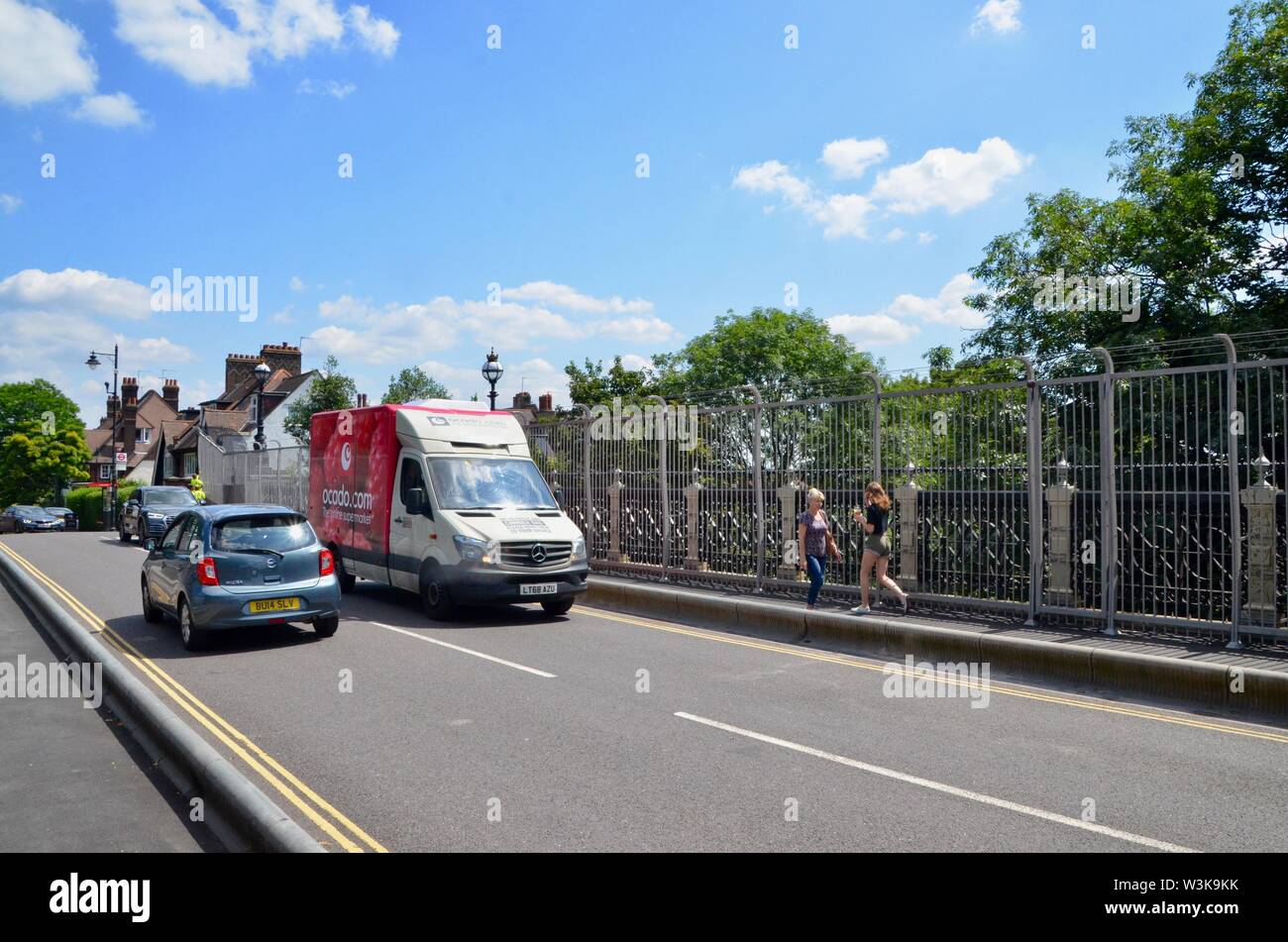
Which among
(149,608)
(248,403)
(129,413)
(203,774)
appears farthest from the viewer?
(129,413)

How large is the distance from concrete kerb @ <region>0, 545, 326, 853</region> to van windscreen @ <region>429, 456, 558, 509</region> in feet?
15.9

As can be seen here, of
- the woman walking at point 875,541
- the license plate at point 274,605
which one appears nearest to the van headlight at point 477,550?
the license plate at point 274,605

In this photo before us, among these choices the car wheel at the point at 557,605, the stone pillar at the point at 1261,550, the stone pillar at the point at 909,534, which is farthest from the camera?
the car wheel at the point at 557,605

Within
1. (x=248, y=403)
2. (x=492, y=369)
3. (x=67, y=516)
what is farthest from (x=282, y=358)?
(x=492, y=369)

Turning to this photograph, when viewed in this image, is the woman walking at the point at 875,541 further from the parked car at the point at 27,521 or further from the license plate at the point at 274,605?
the parked car at the point at 27,521

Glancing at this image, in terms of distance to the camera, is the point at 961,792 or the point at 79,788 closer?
the point at 961,792

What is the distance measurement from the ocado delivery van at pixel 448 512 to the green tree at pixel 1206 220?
31.8ft

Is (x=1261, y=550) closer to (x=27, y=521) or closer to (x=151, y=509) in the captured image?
(x=151, y=509)

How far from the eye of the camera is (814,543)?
1208 cm

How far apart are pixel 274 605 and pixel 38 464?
247 ft

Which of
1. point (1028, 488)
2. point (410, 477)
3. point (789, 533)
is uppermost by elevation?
point (410, 477)

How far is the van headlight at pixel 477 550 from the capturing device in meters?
12.2

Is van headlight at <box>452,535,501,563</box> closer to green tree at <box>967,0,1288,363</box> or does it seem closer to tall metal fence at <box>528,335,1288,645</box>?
tall metal fence at <box>528,335,1288,645</box>
